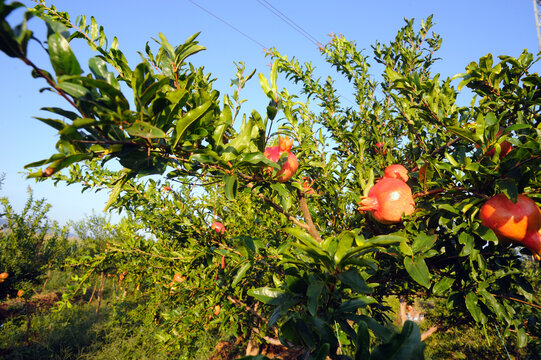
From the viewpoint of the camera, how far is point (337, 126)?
1.68 m

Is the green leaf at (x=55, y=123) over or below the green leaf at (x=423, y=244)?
over

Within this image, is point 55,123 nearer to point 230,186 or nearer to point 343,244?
point 230,186

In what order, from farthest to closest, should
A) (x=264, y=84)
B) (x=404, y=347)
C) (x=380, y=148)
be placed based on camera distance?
(x=380, y=148) → (x=264, y=84) → (x=404, y=347)

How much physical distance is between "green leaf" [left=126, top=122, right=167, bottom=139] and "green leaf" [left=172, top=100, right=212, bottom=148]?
0.10 meters

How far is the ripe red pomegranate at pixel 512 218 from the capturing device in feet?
3.00

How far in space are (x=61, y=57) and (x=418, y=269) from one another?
109cm

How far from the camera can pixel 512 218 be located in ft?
2.97

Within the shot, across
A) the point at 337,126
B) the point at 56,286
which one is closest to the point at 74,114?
the point at 337,126

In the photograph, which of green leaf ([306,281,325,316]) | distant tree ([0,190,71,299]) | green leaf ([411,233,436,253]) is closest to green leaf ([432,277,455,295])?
green leaf ([411,233,436,253])

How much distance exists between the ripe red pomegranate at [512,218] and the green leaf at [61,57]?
4.16 feet

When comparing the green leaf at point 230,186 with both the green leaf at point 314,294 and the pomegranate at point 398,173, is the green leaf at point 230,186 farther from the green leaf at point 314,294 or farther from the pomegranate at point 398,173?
the pomegranate at point 398,173

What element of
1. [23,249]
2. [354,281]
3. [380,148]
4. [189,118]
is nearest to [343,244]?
[354,281]

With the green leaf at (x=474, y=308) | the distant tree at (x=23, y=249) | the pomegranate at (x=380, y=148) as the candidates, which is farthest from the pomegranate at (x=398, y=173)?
the distant tree at (x=23, y=249)

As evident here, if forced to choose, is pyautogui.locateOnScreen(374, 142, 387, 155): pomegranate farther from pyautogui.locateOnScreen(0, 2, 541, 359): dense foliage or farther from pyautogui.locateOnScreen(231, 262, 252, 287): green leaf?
pyautogui.locateOnScreen(231, 262, 252, 287): green leaf
